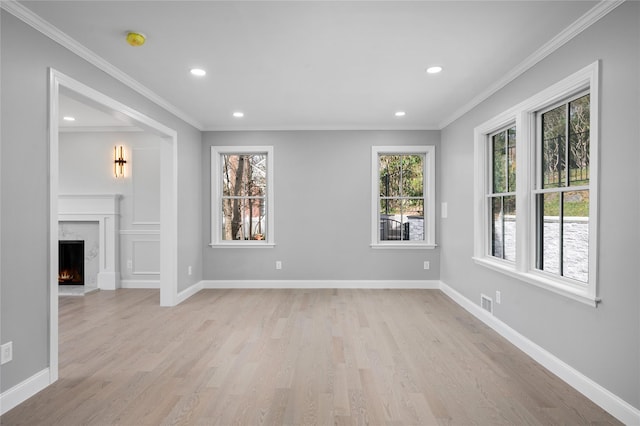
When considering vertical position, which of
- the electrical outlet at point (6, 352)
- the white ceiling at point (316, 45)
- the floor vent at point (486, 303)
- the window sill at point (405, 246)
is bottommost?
the floor vent at point (486, 303)

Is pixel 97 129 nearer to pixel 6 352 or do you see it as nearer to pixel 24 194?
pixel 24 194

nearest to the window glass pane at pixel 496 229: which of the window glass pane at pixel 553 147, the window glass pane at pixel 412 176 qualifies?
the window glass pane at pixel 553 147

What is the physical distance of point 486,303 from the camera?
3689 mm

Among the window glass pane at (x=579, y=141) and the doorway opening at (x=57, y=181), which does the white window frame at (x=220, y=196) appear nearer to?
the doorway opening at (x=57, y=181)

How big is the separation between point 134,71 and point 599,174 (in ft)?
12.9

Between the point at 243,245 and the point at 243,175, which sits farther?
the point at 243,175

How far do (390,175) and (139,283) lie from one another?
4491 millimetres

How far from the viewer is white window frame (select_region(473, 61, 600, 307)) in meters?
2.20

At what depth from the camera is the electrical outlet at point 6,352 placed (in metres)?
2.03

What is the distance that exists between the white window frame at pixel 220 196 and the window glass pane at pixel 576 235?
3.81m

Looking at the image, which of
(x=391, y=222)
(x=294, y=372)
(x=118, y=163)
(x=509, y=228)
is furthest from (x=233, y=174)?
(x=509, y=228)

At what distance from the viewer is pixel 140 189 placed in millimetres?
5410

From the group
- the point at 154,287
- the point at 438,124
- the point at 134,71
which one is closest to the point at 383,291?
the point at 438,124

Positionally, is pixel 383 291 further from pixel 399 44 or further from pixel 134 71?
pixel 134 71
